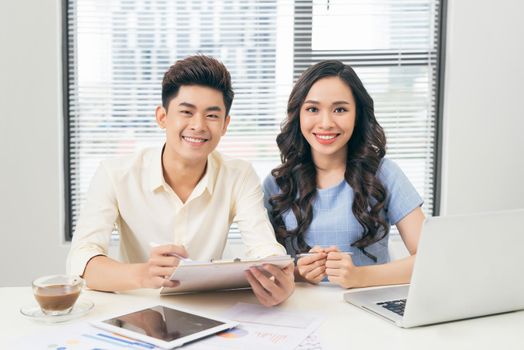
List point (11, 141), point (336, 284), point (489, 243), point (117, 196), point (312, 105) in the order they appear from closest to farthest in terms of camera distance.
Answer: point (489, 243) → point (336, 284) → point (117, 196) → point (312, 105) → point (11, 141)

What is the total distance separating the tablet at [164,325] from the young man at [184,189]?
444 mm

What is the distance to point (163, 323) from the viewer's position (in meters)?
1.29

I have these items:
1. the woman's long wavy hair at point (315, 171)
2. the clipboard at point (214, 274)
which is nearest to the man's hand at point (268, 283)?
the clipboard at point (214, 274)

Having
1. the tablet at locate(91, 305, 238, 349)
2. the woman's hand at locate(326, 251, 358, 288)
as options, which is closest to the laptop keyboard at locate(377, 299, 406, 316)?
the woman's hand at locate(326, 251, 358, 288)

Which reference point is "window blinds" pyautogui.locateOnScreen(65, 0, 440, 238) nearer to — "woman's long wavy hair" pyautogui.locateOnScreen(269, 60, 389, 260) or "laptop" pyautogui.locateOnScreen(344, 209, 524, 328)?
"woman's long wavy hair" pyautogui.locateOnScreen(269, 60, 389, 260)

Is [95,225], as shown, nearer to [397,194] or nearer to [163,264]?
[163,264]

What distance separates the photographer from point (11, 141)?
304 centimetres

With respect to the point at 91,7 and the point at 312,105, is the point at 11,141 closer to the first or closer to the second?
the point at 91,7

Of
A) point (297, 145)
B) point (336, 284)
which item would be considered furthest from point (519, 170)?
point (336, 284)

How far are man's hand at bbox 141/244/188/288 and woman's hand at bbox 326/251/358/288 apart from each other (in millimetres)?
422

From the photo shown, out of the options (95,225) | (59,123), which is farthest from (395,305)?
(59,123)

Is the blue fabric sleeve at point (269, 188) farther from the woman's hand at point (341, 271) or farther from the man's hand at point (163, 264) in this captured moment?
the man's hand at point (163, 264)

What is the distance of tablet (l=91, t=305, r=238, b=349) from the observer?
3.94 ft

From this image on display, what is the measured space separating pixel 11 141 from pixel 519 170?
2.76 metres
